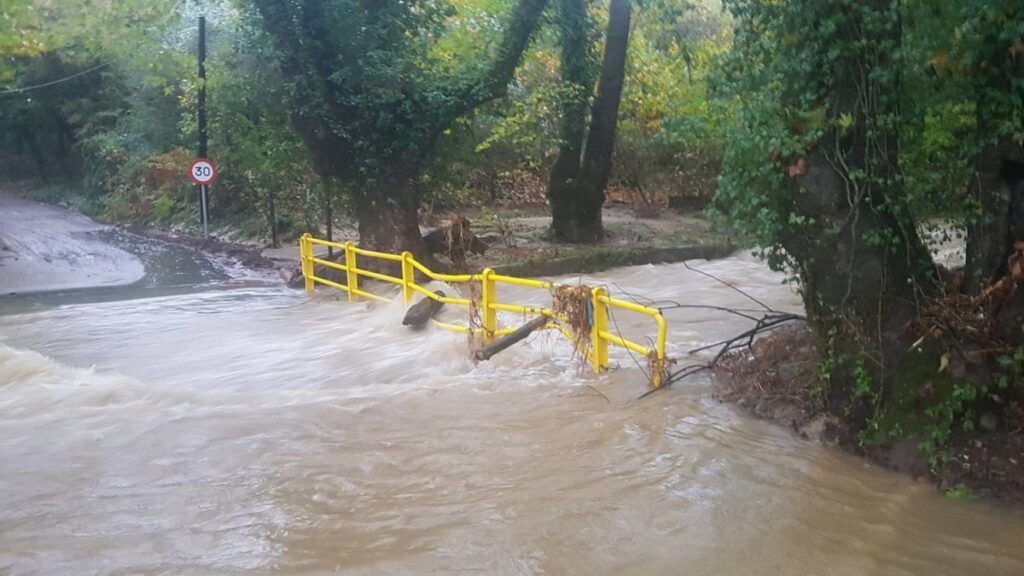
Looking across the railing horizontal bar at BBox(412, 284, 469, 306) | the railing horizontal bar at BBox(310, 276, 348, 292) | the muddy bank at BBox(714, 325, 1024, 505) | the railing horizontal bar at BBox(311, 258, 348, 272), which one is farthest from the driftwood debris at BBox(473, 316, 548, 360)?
the railing horizontal bar at BBox(310, 276, 348, 292)

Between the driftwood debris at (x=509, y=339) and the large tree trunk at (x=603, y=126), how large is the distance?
10160mm

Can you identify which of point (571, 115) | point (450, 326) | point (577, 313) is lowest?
point (450, 326)

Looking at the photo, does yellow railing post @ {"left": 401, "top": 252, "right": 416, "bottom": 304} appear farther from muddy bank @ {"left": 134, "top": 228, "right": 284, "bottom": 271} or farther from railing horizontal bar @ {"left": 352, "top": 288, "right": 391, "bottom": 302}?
muddy bank @ {"left": 134, "top": 228, "right": 284, "bottom": 271}

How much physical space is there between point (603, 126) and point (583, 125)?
0.93m

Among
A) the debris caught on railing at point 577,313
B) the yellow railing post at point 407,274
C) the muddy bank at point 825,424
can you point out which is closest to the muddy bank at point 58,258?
the yellow railing post at point 407,274

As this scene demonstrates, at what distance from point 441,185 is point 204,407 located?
1004 centimetres

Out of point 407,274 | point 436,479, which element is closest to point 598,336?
point 436,479

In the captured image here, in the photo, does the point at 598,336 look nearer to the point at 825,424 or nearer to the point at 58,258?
the point at 825,424

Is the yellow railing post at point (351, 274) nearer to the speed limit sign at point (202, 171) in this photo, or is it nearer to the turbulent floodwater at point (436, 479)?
the turbulent floodwater at point (436, 479)

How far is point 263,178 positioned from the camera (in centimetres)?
2323

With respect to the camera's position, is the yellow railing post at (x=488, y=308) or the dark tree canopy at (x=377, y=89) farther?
the dark tree canopy at (x=377, y=89)

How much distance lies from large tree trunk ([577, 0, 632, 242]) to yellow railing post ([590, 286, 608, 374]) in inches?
431

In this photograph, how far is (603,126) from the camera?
65.7 ft

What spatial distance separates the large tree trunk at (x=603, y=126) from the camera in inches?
774
